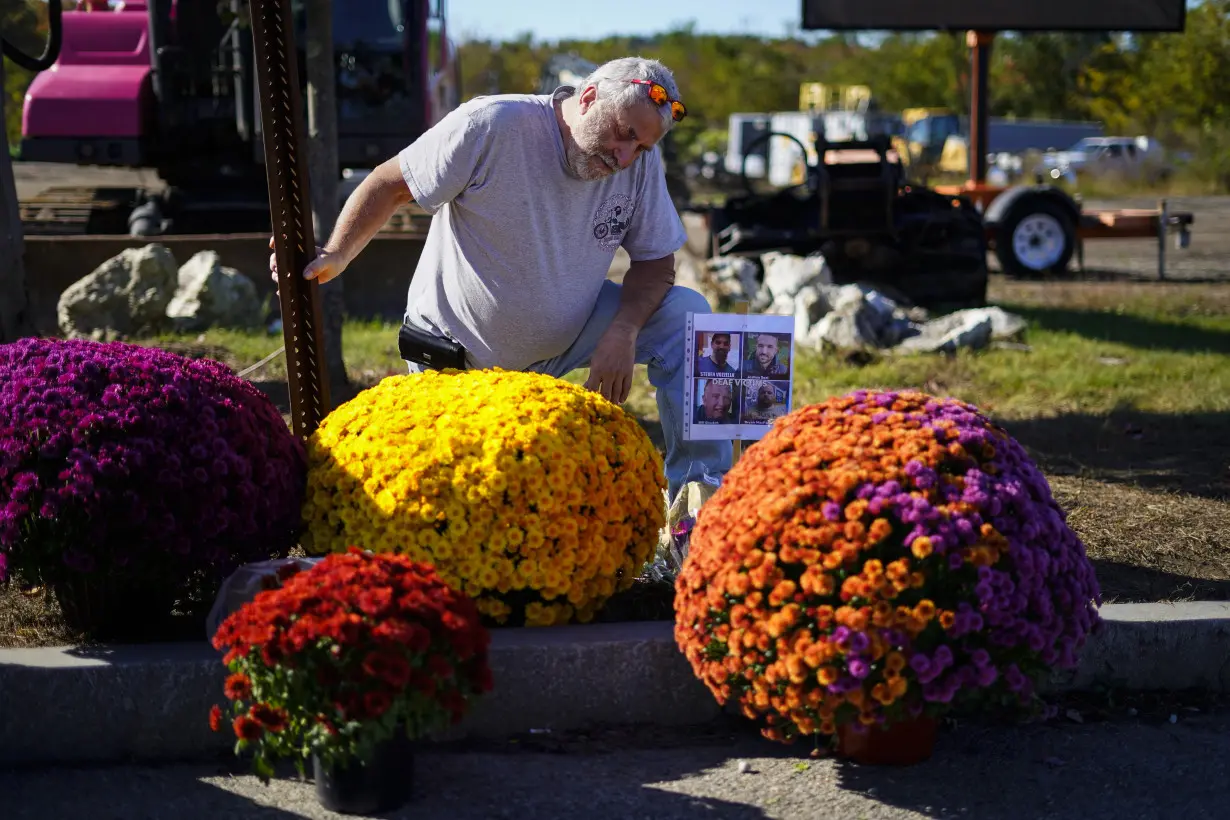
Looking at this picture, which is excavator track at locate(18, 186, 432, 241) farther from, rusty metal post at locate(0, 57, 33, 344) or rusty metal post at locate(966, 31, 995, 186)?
rusty metal post at locate(966, 31, 995, 186)

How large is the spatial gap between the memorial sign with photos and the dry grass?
1.86 feet

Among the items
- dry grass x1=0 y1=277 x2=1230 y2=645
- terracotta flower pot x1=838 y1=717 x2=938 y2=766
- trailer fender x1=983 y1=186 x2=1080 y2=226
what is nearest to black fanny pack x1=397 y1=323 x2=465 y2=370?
dry grass x1=0 y1=277 x2=1230 y2=645

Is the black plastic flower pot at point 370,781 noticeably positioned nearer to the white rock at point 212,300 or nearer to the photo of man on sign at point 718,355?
the photo of man on sign at point 718,355

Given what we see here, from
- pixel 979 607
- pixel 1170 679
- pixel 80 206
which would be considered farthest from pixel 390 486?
pixel 80 206

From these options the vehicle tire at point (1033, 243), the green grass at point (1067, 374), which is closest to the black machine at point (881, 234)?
the vehicle tire at point (1033, 243)

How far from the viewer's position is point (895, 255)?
11977 millimetres

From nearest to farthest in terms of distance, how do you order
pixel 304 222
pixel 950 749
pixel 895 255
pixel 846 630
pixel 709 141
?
pixel 846 630 → pixel 950 749 → pixel 304 222 → pixel 895 255 → pixel 709 141

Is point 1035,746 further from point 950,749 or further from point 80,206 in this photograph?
point 80,206

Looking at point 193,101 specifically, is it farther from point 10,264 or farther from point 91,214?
point 10,264

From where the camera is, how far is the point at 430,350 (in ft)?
14.2

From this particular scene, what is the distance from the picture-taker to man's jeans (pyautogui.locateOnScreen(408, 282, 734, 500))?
14.3 feet

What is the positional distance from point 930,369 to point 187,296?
4.99m

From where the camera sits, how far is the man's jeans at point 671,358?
172 inches

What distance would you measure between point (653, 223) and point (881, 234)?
8.00 m
